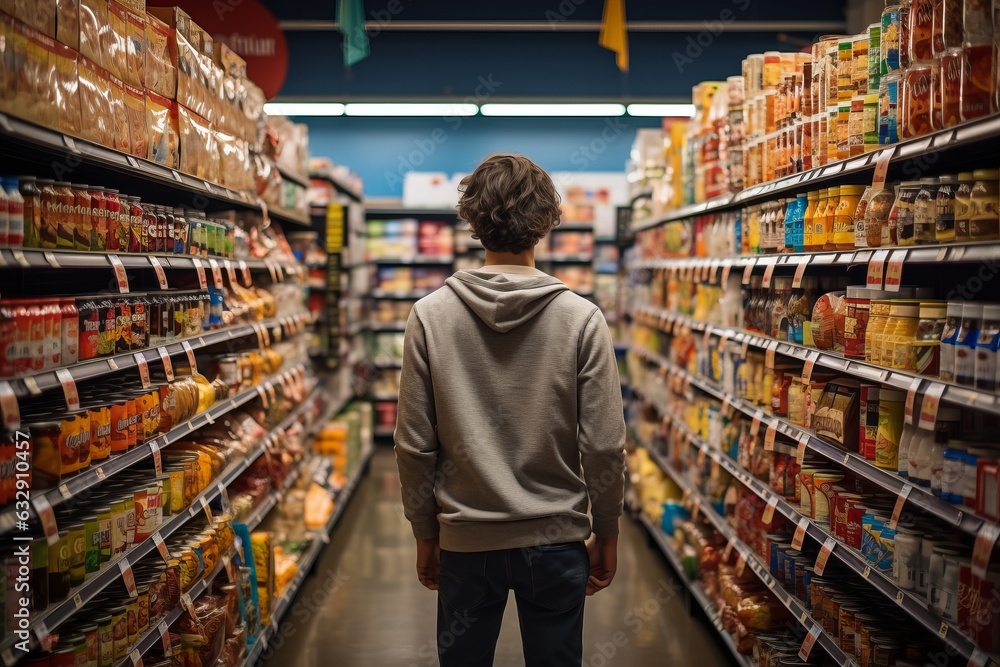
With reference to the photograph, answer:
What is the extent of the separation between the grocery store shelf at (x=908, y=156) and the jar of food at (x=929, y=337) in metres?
0.42

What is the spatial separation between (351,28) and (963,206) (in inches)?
197

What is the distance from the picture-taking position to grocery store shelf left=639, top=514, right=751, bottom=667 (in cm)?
393

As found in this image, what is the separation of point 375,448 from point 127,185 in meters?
6.91

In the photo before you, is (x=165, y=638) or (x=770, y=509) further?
(x=770, y=509)

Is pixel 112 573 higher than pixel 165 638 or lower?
higher

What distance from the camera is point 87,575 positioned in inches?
97.0

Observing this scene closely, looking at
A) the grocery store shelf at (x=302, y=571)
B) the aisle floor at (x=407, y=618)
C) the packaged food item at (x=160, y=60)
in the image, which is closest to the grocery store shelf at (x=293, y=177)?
the packaged food item at (x=160, y=60)

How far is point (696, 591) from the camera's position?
475 centimetres

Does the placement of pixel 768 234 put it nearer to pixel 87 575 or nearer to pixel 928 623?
pixel 928 623

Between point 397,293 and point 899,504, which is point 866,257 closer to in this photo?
point 899,504

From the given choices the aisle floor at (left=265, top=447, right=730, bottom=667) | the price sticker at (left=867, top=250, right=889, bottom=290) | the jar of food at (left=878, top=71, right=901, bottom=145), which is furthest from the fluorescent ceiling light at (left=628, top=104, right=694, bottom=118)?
the price sticker at (left=867, top=250, right=889, bottom=290)

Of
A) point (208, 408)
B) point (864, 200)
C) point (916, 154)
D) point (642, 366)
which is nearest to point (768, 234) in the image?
point (864, 200)

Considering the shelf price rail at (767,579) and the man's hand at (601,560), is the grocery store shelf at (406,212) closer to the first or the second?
the shelf price rail at (767,579)

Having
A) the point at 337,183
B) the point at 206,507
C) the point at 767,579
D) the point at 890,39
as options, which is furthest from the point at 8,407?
the point at 337,183
